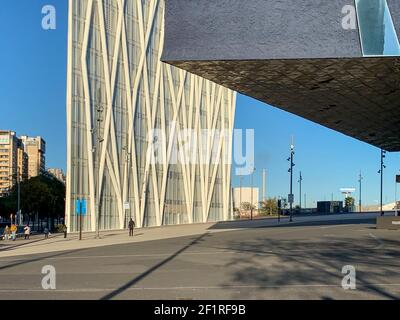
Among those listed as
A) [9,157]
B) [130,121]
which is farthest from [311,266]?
[9,157]

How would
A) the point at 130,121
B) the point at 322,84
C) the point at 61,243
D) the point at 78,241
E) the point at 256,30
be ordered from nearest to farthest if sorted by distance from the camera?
1. the point at 256,30
2. the point at 322,84
3. the point at 61,243
4. the point at 78,241
5. the point at 130,121

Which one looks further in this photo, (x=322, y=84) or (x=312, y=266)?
(x=322, y=84)

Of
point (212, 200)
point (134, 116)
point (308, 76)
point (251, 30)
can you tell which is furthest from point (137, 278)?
point (212, 200)

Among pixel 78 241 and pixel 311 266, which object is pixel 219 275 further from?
pixel 78 241

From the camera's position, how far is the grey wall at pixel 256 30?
18.3 m

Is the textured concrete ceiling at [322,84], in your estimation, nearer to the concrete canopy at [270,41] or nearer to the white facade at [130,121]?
the concrete canopy at [270,41]

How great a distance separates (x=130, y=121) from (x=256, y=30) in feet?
148

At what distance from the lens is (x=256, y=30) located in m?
18.6

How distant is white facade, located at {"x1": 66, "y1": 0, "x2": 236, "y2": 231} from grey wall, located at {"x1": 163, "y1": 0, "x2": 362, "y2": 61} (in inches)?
1101

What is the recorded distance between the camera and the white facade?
54.8 metres

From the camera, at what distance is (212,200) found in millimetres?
82875

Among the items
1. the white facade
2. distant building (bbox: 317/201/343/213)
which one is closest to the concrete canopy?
the white facade

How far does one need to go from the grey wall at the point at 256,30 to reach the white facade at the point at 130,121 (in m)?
28.0
